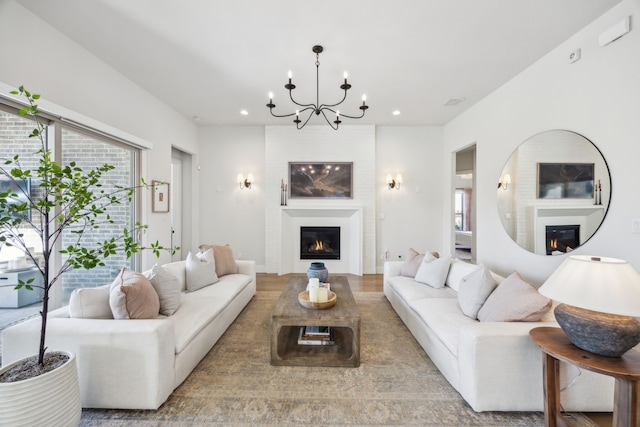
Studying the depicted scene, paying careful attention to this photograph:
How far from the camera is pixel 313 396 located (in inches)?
72.9

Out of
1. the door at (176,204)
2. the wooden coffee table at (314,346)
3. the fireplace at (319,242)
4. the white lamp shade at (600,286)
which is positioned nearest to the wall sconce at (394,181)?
the fireplace at (319,242)

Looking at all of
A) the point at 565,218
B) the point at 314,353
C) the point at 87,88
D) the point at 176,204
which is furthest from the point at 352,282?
the point at 87,88

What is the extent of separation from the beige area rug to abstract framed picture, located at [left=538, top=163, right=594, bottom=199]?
71.7 inches

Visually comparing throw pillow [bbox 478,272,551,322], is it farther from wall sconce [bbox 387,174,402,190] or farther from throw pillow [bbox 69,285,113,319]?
wall sconce [bbox 387,174,402,190]

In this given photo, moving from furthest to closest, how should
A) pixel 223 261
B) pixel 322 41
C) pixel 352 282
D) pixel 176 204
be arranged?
pixel 176 204 → pixel 352 282 → pixel 223 261 → pixel 322 41

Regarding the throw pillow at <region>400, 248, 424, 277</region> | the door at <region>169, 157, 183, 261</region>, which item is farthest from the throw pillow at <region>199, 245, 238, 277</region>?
the throw pillow at <region>400, 248, 424, 277</region>

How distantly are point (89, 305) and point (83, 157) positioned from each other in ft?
6.03

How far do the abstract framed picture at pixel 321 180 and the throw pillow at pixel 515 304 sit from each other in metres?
3.27

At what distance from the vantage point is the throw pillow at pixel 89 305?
1.86 meters

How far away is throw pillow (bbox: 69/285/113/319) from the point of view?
186 cm

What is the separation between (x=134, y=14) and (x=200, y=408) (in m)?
3.02

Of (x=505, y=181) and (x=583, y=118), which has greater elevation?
(x=583, y=118)

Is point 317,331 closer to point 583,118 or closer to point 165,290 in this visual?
point 165,290

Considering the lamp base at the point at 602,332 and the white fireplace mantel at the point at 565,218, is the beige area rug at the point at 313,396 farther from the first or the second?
the white fireplace mantel at the point at 565,218
